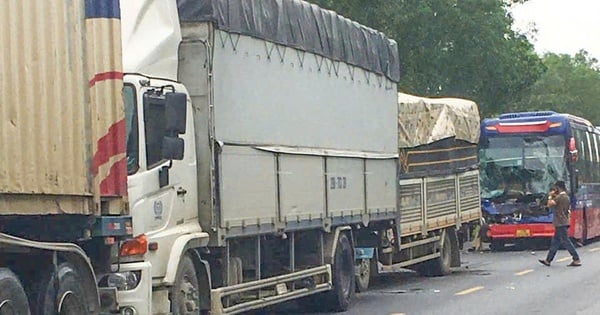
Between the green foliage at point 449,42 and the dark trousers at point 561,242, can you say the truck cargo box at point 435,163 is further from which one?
the green foliage at point 449,42

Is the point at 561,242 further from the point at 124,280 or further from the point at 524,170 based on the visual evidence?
the point at 124,280

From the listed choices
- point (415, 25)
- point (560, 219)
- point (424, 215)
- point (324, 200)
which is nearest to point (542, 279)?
point (424, 215)

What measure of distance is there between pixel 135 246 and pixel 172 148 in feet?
3.14

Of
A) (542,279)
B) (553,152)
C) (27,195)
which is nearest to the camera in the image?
(27,195)

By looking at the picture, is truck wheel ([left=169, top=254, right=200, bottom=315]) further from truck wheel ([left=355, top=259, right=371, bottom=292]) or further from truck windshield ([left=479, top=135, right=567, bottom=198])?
truck windshield ([left=479, top=135, right=567, bottom=198])

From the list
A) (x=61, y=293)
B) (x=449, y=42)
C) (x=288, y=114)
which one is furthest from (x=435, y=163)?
(x=449, y=42)

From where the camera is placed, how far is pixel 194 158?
13.0 metres

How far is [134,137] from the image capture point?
11.7 metres

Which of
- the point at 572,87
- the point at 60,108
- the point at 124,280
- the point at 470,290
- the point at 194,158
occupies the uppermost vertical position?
A: the point at 572,87

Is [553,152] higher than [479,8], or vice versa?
[479,8]

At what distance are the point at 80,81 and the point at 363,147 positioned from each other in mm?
9001

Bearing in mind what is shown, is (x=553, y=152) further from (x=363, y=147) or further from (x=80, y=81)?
(x=80, y=81)

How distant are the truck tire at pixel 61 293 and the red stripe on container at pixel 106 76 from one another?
4.80 ft

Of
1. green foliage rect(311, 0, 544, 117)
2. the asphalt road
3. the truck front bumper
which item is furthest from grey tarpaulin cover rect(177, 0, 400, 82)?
green foliage rect(311, 0, 544, 117)
